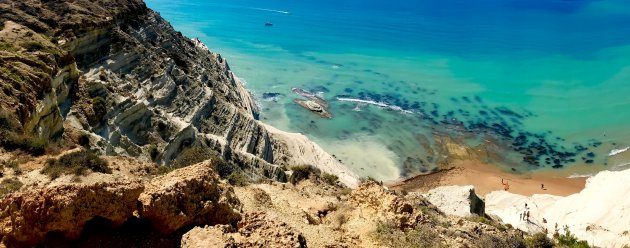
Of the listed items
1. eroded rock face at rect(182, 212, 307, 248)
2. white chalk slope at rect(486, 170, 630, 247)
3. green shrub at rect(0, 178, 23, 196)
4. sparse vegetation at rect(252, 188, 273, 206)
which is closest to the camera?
eroded rock face at rect(182, 212, 307, 248)

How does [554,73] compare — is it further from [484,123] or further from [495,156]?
[495,156]

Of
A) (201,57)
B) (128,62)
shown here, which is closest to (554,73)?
(201,57)

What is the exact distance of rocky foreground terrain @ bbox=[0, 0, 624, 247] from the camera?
11516 mm

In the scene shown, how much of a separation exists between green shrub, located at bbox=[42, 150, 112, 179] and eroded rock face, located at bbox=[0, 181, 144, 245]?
207 inches

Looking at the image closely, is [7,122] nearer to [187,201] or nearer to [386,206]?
[187,201]

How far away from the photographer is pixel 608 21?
4931 inches

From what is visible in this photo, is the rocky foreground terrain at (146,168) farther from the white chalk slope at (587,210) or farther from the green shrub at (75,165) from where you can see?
the white chalk slope at (587,210)

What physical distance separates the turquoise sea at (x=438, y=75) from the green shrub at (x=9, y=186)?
120ft

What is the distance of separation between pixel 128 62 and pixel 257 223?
94.3ft

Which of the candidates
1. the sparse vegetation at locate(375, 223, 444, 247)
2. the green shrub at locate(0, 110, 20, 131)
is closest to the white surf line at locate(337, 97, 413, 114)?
the sparse vegetation at locate(375, 223, 444, 247)

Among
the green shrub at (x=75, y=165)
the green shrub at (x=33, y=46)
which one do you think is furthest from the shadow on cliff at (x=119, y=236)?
the green shrub at (x=33, y=46)

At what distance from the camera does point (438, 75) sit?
8481 centimetres

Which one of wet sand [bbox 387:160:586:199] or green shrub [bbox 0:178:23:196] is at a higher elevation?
green shrub [bbox 0:178:23:196]

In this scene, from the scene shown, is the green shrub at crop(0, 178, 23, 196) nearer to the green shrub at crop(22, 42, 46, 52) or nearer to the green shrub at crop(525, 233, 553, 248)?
the green shrub at crop(22, 42, 46, 52)
